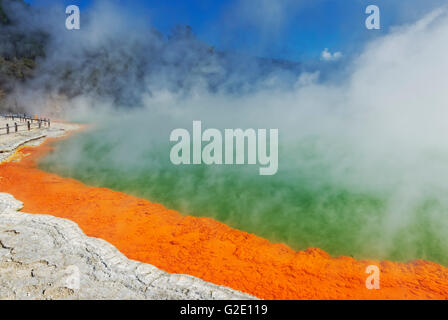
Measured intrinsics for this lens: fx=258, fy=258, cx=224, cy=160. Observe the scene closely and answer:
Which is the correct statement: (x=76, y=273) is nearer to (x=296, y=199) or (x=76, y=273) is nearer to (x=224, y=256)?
(x=224, y=256)

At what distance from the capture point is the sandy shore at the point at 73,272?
12.0 feet

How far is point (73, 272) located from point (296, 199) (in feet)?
21.7

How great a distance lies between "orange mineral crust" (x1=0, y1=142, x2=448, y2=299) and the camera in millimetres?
4496

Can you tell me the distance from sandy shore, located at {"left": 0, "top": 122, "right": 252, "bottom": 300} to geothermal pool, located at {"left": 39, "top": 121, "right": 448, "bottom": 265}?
9.83 ft

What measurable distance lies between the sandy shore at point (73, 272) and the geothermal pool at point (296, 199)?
2995mm

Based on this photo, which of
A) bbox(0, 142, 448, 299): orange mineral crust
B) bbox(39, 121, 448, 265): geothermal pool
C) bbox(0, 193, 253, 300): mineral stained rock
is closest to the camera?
bbox(0, 193, 253, 300): mineral stained rock

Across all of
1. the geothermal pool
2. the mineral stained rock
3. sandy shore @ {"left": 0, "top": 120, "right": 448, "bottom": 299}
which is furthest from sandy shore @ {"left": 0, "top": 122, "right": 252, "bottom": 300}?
the geothermal pool

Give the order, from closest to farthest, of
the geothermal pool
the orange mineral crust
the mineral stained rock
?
the mineral stained rock, the orange mineral crust, the geothermal pool

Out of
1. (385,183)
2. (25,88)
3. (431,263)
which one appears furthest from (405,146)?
(25,88)

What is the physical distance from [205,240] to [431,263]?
16.0 feet

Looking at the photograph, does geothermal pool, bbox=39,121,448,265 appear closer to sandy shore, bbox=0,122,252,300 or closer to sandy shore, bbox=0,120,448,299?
sandy shore, bbox=0,120,448,299

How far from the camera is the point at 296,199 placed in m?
8.58

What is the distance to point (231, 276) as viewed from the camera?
469 centimetres

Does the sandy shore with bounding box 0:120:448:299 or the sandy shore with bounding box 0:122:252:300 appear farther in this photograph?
the sandy shore with bounding box 0:120:448:299
